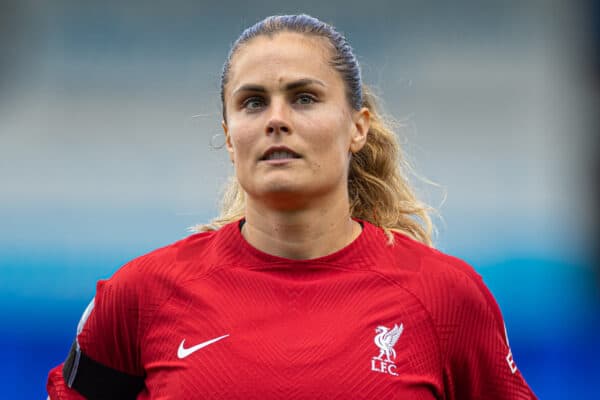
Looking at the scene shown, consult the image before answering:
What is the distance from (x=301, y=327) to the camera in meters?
1.58

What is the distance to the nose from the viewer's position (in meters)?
1.62

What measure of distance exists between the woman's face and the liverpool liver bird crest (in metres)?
Result: 0.31

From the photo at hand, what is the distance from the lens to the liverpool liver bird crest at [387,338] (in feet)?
5.13

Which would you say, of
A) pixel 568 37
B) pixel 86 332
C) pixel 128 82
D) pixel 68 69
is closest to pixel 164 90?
pixel 128 82

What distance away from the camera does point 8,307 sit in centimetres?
484

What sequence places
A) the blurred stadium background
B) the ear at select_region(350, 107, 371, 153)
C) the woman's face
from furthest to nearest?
the blurred stadium background → the ear at select_region(350, 107, 371, 153) → the woman's face

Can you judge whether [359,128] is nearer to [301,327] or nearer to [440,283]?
[440,283]

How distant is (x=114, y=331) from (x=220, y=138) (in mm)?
3781

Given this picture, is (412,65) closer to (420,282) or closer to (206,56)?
(206,56)

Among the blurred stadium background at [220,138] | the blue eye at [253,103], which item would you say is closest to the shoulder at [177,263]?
the blue eye at [253,103]

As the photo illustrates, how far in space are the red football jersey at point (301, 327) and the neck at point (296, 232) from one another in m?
0.03

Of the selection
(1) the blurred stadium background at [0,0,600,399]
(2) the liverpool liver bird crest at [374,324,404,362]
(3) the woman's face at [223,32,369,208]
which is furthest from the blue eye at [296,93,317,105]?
(1) the blurred stadium background at [0,0,600,399]

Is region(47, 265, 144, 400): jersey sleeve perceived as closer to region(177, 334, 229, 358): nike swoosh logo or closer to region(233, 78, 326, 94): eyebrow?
region(177, 334, 229, 358): nike swoosh logo

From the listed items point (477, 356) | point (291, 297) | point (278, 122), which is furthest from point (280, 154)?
point (477, 356)
